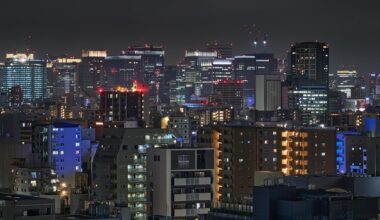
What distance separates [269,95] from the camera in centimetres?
9062

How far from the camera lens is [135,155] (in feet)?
126

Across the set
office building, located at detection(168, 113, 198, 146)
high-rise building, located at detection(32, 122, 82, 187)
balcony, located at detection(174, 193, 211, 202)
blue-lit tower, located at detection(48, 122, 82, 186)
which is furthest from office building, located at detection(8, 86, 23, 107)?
balcony, located at detection(174, 193, 211, 202)

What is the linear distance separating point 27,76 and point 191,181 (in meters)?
97.7

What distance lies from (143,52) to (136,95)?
57650mm

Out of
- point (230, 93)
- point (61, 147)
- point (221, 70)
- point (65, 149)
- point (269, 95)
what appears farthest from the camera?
point (221, 70)

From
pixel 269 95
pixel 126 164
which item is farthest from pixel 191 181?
pixel 269 95

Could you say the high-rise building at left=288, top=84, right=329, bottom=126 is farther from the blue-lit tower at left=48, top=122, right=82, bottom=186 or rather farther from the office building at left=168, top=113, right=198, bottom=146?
the blue-lit tower at left=48, top=122, right=82, bottom=186

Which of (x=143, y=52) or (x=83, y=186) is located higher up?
(x=143, y=52)

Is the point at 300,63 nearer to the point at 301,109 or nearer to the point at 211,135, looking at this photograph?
the point at 301,109

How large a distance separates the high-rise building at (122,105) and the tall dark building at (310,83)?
10.2 m

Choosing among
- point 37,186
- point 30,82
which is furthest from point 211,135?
point 30,82

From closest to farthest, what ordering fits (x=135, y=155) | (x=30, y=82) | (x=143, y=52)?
(x=135, y=155) → (x=30, y=82) → (x=143, y=52)

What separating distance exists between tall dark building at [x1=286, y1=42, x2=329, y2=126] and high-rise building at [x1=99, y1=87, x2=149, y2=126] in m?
10.2

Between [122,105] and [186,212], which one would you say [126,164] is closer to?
[186,212]
